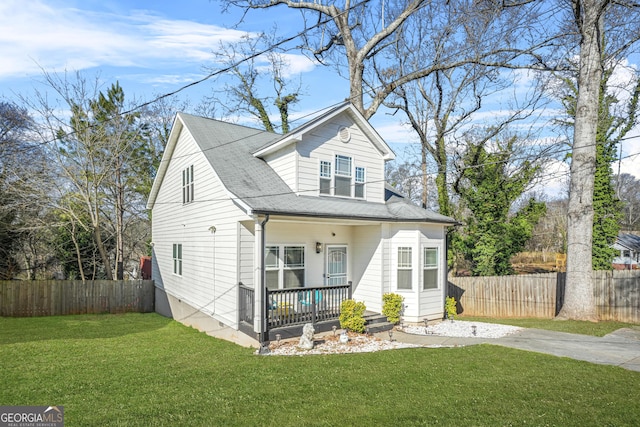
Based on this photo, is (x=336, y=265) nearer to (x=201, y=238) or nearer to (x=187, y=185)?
(x=201, y=238)

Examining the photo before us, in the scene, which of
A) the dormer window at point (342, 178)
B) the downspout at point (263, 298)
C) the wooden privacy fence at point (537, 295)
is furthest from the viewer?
the wooden privacy fence at point (537, 295)

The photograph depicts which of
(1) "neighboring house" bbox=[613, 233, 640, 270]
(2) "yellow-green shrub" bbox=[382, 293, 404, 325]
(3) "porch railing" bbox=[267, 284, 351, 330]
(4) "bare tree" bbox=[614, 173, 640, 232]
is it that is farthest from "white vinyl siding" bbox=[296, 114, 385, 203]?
(4) "bare tree" bbox=[614, 173, 640, 232]

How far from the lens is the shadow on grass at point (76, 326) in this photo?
1102 centimetres

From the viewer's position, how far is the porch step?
33.8ft

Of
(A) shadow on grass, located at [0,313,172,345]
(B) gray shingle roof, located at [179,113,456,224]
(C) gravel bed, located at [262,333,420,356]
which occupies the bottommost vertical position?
(A) shadow on grass, located at [0,313,172,345]

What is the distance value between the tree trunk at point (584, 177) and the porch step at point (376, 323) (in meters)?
6.20

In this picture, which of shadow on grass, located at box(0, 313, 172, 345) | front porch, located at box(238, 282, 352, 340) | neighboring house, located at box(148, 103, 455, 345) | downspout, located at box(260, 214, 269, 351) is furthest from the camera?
shadow on grass, located at box(0, 313, 172, 345)

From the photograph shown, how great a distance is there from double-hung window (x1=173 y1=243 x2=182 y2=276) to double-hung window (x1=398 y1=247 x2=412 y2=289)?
812 cm

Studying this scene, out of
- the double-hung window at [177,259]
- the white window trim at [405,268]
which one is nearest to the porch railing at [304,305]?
the white window trim at [405,268]

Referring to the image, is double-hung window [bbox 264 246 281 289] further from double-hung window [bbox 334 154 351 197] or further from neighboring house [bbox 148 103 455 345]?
double-hung window [bbox 334 154 351 197]

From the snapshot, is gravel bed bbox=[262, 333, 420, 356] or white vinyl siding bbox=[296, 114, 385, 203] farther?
white vinyl siding bbox=[296, 114, 385, 203]

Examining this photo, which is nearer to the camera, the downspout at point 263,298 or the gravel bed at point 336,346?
the gravel bed at point 336,346

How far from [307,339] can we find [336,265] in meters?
3.63

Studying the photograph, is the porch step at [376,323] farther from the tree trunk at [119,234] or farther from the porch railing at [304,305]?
the tree trunk at [119,234]
